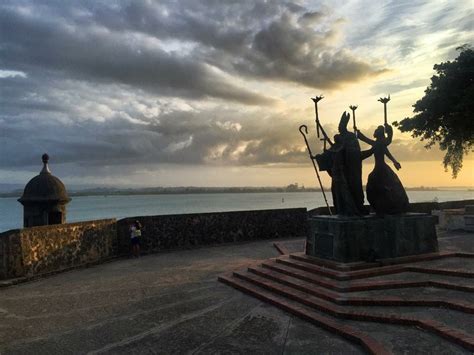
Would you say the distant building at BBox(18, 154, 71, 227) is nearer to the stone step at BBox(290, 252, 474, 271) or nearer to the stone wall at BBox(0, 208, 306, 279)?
the stone wall at BBox(0, 208, 306, 279)

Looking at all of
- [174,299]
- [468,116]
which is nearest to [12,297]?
[174,299]

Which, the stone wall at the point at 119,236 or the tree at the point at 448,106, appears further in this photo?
the tree at the point at 448,106

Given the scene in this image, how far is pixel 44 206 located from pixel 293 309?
12.8 m

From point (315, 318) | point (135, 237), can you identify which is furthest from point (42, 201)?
point (315, 318)

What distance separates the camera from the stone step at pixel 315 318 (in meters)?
5.88

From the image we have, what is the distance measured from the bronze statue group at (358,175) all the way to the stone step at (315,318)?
3.36 meters

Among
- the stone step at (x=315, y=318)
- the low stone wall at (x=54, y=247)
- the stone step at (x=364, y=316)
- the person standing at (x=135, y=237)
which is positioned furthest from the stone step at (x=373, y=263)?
the low stone wall at (x=54, y=247)

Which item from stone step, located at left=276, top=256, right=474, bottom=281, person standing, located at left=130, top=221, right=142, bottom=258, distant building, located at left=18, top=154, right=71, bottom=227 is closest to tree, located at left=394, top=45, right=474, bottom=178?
stone step, located at left=276, top=256, right=474, bottom=281

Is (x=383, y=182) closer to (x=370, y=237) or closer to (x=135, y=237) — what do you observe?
(x=370, y=237)

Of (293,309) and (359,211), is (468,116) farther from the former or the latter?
(293,309)

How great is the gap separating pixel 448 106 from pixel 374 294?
2048 cm

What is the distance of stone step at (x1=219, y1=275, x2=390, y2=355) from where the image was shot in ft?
19.3

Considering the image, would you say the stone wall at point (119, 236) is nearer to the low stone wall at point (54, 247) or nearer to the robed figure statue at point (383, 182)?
the low stone wall at point (54, 247)

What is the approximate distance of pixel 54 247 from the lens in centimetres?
1308
